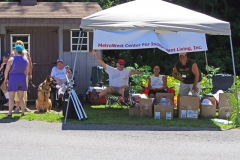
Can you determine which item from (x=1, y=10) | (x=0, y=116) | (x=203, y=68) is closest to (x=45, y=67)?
(x=1, y=10)

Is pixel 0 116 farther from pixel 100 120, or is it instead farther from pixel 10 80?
pixel 100 120

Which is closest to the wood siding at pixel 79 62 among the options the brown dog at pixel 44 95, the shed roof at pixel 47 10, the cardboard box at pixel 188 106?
the shed roof at pixel 47 10

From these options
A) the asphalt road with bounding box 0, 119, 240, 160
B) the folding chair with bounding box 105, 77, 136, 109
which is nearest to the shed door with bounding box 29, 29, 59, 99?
the folding chair with bounding box 105, 77, 136, 109

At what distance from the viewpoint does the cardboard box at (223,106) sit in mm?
10719

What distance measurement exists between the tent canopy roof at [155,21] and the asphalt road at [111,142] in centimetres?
213

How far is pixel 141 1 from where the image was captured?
1158 centimetres

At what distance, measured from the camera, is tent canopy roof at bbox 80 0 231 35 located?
33.1 feet

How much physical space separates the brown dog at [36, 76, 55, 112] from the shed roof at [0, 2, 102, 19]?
7.45ft

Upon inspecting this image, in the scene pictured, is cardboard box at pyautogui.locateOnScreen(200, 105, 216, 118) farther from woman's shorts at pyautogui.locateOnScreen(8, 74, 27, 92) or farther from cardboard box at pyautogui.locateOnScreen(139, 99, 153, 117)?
woman's shorts at pyautogui.locateOnScreen(8, 74, 27, 92)

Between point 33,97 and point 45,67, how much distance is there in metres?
0.91

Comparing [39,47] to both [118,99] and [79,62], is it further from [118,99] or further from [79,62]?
[118,99]

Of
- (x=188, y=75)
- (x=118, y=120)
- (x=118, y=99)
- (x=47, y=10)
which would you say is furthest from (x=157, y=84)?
(x=47, y=10)

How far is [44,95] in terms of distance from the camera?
1127 cm

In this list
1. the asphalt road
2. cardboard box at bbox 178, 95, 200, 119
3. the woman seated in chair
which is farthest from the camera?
the woman seated in chair
